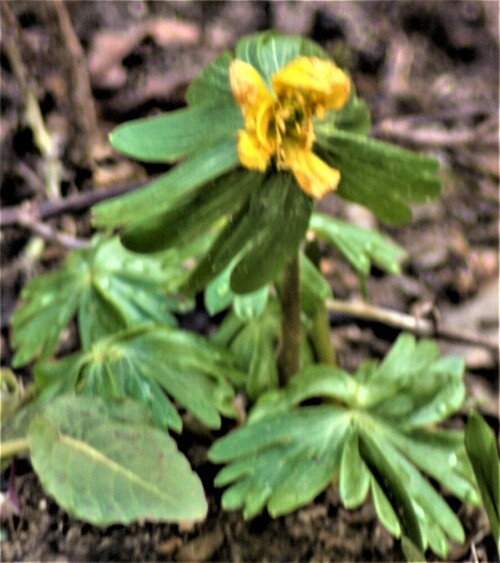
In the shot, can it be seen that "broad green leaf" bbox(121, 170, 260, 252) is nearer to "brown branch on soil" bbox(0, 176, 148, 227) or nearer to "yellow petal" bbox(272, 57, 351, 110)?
"yellow petal" bbox(272, 57, 351, 110)

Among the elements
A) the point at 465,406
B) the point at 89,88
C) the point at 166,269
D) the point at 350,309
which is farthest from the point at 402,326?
the point at 89,88

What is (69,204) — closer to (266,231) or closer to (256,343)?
(256,343)

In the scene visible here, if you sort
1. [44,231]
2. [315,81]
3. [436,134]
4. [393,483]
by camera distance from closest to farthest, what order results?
[315,81] < [393,483] < [44,231] < [436,134]

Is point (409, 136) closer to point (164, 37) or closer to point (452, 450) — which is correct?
point (164, 37)

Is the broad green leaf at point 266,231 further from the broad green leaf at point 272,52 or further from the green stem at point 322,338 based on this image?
the green stem at point 322,338

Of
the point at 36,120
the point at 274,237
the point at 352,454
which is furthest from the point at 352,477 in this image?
the point at 36,120
